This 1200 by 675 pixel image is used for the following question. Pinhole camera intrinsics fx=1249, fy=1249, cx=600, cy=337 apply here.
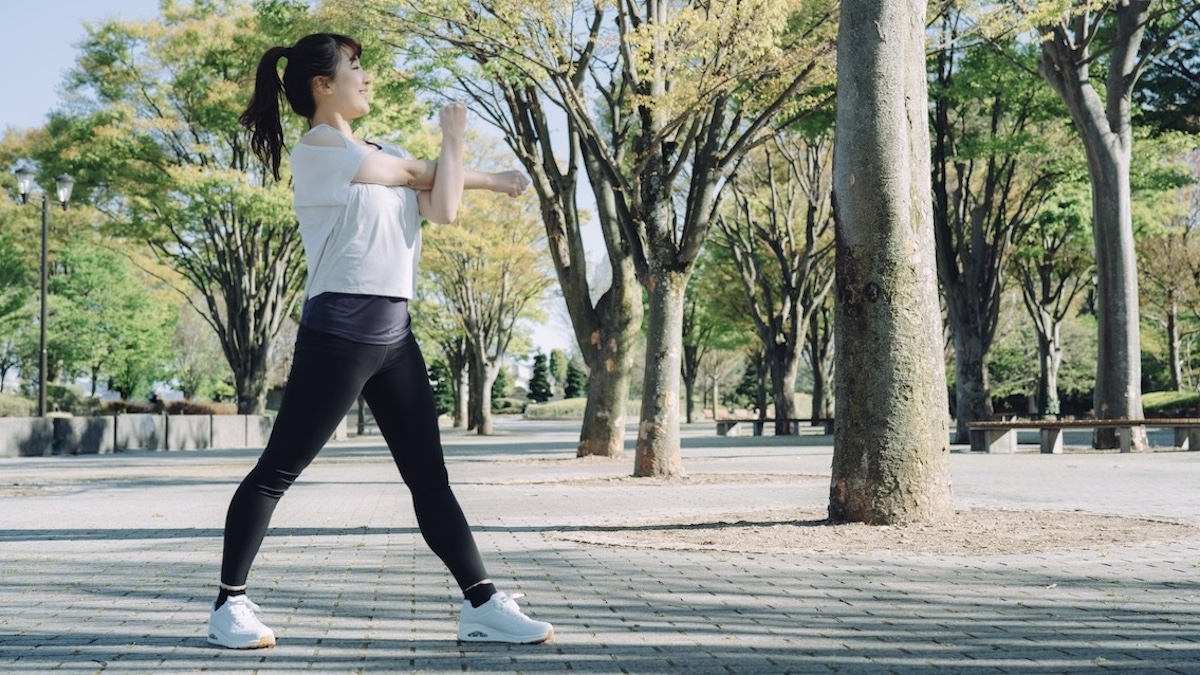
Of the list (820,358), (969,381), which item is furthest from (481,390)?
(969,381)

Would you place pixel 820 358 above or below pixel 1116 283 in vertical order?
below

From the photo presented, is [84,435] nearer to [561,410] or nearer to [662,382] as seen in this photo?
[662,382]

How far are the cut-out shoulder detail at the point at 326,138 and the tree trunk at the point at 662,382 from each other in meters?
9.67

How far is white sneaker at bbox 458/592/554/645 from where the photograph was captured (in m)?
3.94

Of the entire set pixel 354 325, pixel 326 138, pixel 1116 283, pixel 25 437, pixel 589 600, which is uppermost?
pixel 1116 283

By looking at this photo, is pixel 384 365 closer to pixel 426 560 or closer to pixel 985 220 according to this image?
pixel 426 560

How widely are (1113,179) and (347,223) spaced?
1844 cm

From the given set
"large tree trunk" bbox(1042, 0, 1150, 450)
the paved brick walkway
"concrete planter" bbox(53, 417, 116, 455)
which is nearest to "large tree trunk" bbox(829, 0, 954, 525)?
the paved brick walkway

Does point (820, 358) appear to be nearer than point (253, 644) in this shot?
No

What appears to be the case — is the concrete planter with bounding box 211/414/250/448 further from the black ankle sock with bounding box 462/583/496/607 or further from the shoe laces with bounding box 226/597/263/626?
the black ankle sock with bounding box 462/583/496/607

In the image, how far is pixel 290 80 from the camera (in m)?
4.05

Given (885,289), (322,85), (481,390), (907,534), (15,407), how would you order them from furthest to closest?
(481,390) < (15,407) < (885,289) < (907,534) < (322,85)

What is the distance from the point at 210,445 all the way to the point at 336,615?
94.1ft

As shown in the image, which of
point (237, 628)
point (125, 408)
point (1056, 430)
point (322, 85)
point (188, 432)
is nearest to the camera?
point (237, 628)
